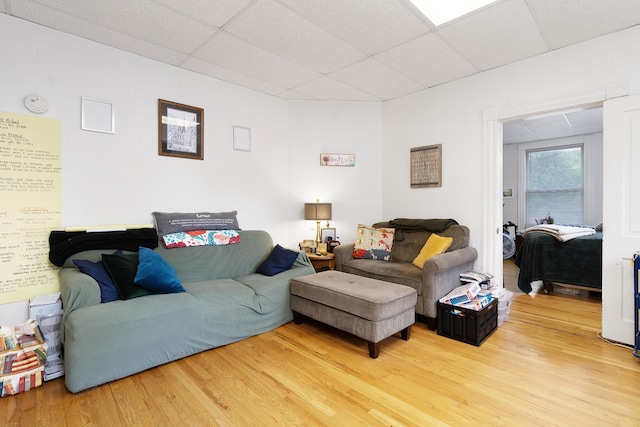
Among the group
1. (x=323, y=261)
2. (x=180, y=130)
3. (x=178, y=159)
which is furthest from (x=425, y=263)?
(x=180, y=130)

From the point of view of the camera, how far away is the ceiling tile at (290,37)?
96.7 inches

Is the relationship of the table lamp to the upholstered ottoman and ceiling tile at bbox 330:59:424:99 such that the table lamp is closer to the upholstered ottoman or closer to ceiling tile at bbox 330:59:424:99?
the upholstered ottoman

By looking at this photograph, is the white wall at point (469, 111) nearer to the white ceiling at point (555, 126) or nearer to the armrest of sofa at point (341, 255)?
the armrest of sofa at point (341, 255)

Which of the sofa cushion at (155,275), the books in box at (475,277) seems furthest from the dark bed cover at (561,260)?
the sofa cushion at (155,275)

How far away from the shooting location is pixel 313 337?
9.30ft

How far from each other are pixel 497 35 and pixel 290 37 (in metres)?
1.78

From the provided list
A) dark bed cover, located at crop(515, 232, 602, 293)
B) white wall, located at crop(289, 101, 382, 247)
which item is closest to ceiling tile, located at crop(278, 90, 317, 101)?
white wall, located at crop(289, 101, 382, 247)

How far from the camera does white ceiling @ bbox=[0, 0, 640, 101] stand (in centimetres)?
237

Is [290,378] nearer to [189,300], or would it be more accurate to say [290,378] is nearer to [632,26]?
[189,300]

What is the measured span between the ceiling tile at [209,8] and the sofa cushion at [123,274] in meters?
1.92

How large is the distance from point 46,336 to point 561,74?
4.72 meters

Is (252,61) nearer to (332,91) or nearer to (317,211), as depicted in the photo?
(332,91)

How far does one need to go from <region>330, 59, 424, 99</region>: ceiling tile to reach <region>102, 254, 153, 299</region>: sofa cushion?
2.75 m

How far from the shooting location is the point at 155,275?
2.46 m
